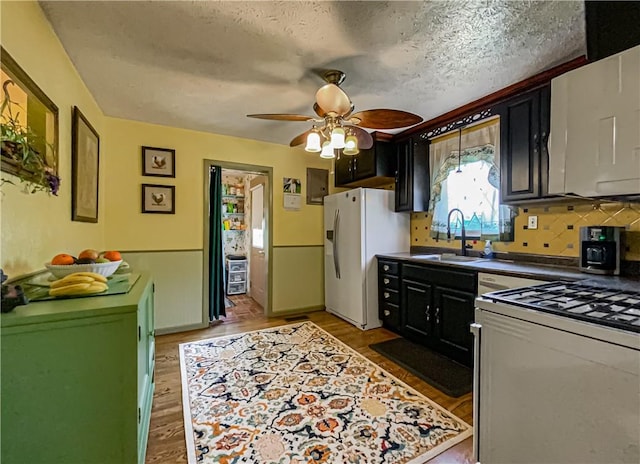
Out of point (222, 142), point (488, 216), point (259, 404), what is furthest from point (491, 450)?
point (222, 142)

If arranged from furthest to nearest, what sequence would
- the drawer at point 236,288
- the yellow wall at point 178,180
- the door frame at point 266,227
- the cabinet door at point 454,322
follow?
the drawer at point 236,288 < the door frame at point 266,227 < the yellow wall at point 178,180 < the cabinet door at point 454,322

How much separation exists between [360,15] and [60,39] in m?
1.82

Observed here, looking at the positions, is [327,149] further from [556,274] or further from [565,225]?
[565,225]

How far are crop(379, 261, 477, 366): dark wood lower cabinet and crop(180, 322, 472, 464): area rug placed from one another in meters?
0.65

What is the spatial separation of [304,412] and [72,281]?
1.51m

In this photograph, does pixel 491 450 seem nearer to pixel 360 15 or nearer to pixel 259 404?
pixel 259 404

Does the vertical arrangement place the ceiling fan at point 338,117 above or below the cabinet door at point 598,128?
above

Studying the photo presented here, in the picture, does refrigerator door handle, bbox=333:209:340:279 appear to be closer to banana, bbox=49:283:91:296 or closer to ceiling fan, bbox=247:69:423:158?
ceiling fan, bbox=247:69:423:158

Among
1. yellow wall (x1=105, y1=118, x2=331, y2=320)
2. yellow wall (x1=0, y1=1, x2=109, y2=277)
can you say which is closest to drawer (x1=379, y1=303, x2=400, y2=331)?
yellow wall (x1=105, y1=118, x2=331, y2=320)

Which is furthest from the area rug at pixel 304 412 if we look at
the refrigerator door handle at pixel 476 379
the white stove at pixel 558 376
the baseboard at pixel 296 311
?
the baseboard at pixel 296 311

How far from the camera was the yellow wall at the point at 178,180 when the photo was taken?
3.19m

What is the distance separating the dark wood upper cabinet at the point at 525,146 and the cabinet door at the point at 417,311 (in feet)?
3.63

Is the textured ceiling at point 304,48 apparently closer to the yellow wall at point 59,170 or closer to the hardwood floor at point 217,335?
the yellow wall at point 59,170

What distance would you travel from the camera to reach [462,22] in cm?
165
